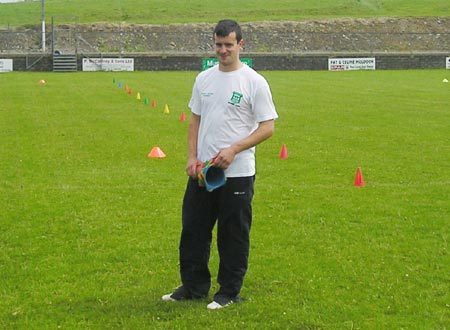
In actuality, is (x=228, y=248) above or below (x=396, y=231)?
above

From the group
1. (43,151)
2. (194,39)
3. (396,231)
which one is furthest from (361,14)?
(396,231)

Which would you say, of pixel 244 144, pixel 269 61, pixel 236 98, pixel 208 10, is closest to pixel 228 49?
pixel 236 98

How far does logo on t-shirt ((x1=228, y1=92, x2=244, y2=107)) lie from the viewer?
5814 mm

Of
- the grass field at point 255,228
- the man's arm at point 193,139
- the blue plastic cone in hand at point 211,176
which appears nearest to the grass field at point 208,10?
the grass field at point 255,228

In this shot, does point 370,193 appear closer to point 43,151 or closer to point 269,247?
point 269,247

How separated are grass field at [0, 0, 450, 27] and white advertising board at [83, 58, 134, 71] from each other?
70.6ft

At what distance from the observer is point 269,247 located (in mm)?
7918

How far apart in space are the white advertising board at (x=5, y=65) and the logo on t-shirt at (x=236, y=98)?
41.0 meters

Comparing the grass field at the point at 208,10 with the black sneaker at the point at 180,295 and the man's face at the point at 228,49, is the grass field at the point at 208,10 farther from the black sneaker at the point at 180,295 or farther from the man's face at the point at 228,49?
the man's face at the point at 228,49

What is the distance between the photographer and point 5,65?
147ft

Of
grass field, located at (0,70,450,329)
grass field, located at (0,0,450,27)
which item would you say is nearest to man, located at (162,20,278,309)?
grass field, located at (0,70,450,329)

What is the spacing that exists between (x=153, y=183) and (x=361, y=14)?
2647 inches

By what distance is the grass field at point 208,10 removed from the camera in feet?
234

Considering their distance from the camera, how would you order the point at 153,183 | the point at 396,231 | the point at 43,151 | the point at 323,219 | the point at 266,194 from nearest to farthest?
the point at 396,231 → the point at 323,219 → the point at 266,194 → the point at 153,183 → the point at 43,151
